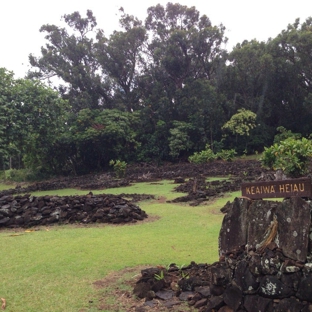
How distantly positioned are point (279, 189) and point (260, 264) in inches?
35.6

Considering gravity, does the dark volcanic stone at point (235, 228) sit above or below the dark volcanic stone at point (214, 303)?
above

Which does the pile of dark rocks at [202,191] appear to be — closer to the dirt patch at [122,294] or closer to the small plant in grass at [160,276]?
the dirt patch at [122,294]

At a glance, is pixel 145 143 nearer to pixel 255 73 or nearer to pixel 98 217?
pixel 255 73

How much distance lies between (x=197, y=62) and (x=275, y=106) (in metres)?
8.84

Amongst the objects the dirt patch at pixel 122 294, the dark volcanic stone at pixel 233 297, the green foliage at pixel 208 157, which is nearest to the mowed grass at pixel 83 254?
the dirt patch at pixel 122 294

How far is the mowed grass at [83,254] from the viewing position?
217 inches

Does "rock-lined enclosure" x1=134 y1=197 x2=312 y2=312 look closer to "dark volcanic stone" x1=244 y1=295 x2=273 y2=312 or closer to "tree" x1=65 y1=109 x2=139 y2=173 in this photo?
"dark volcanic stone" x1=244 y1=295 x2=273 y2=312

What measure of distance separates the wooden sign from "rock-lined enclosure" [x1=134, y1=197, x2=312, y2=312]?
0.09m

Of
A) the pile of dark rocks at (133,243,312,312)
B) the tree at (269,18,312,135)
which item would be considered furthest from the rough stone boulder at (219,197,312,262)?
the tree at (269,18,312,135)

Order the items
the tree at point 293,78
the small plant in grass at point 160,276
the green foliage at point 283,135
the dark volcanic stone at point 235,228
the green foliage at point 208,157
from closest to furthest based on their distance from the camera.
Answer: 1. the dark volcanic stone at point 235,228
2. the small plant in grass at point 160,276
3. the green foliage at point 208,157
4. the green foliage at point 283,135
5. the tree at point 293,78

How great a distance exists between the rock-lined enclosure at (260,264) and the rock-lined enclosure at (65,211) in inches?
248

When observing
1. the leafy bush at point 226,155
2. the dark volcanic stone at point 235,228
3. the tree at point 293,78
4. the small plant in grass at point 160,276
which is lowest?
the small plant in grass at point 160,276

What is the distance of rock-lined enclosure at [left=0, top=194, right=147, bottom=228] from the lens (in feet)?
37.0

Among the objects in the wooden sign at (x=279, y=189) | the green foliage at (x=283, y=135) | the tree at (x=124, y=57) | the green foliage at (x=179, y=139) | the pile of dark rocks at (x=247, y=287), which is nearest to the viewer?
the pile of dark rocks at (x=247, y=287)
